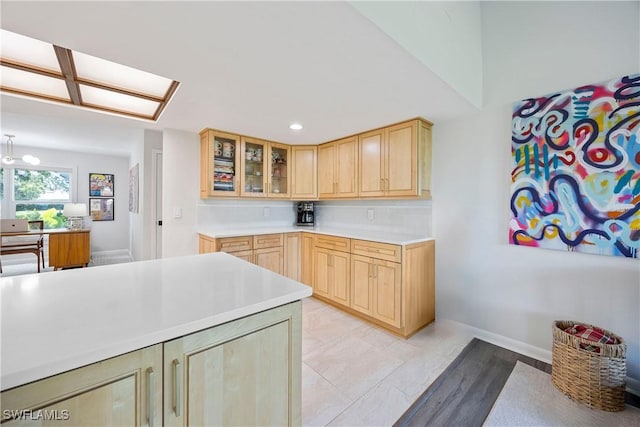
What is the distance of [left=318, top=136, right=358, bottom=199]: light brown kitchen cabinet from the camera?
10.3ft

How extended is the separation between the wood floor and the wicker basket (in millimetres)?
245

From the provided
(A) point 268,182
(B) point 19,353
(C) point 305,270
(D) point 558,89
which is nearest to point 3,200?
(A) point 268,182

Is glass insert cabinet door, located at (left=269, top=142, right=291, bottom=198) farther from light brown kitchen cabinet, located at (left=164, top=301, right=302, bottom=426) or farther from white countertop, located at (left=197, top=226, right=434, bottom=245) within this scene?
light brown kitchen cabinet, located at (left=164, top=301, right=302, bottom=426)

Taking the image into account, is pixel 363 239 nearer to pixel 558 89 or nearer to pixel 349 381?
pixel 349 381

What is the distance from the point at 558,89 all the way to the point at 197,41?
101 inches

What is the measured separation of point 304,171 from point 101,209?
17.0ft

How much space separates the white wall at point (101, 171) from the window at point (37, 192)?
16cm

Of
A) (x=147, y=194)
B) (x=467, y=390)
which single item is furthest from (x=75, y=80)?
(x=467, y=390)

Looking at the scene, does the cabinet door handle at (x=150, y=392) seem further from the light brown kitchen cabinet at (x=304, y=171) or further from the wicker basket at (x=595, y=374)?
the light brown kitchen cabinet at (x=304, y=171)

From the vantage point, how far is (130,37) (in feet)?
4.37

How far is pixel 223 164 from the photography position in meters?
3.12

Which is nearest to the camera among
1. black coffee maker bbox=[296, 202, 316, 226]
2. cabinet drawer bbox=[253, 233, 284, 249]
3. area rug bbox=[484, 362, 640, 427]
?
area rug bbox=[484, 362, 640, 427]

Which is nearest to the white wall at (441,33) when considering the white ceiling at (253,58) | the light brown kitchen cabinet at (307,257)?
the white ceiling at (253,58)

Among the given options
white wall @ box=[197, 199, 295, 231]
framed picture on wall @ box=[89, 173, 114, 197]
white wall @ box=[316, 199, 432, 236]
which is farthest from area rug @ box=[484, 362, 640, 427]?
framed picture on wall @ box=[89, 173, 114, 197]
